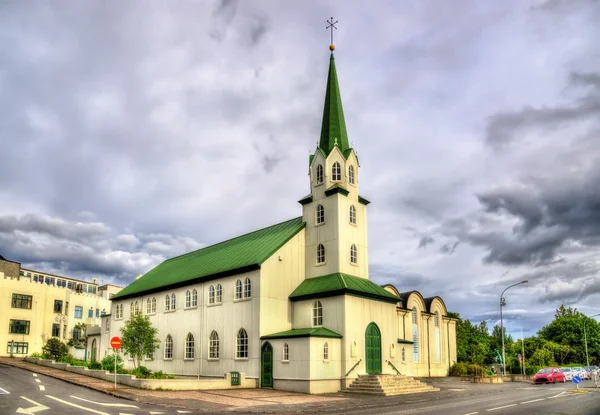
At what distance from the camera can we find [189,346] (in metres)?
43.4

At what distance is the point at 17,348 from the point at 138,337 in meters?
33.2

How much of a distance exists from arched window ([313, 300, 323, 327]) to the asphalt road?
48.4ft

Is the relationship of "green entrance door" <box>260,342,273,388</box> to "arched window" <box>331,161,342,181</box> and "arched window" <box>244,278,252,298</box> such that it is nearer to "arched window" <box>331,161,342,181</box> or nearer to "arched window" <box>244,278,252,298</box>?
"arched window" <box>244,278,252,298</box>

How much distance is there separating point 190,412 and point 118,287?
8029 cm

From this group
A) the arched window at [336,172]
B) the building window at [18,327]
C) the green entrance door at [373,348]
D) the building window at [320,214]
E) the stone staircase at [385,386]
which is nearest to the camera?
the stone staircase at [385,386]

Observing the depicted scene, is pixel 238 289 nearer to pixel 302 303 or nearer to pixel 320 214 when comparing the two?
pixel 302 303

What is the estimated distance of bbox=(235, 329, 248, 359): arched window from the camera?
37.4m

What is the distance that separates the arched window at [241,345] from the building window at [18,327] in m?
42.2

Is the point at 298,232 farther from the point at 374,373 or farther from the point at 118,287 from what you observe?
the point at 118,287

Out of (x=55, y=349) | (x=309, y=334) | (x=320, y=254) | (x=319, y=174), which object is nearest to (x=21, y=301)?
(x=55, y=349)

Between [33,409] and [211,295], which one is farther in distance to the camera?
[211,295]

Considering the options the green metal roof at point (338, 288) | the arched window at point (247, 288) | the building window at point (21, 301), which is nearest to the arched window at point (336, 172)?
the green metal roof at point (338, 288)

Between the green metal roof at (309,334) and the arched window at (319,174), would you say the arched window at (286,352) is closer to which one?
the green metal roof at (309,334)

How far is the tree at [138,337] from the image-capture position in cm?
4259
